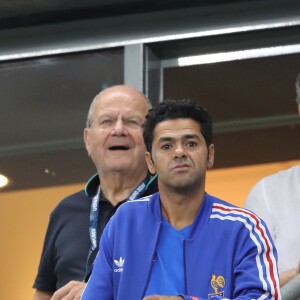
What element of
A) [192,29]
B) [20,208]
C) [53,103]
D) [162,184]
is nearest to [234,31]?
[192,29]

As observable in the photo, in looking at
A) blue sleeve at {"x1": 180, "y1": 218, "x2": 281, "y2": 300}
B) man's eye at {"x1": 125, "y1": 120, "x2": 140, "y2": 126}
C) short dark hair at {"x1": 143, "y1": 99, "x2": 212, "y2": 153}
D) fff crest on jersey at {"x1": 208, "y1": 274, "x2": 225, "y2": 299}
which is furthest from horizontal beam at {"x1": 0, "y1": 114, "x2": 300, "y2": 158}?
fff crest on jersey at {"x1": 208, "y1": 274, "x2": 225, "y2": 299}

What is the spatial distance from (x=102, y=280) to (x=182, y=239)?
0.37 meters

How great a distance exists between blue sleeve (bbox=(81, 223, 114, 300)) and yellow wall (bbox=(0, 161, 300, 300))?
8.02ft

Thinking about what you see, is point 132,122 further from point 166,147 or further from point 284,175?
point 166,147

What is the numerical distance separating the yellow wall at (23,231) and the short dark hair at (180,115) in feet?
7.17

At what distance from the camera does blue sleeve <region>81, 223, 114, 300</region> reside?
4785mm

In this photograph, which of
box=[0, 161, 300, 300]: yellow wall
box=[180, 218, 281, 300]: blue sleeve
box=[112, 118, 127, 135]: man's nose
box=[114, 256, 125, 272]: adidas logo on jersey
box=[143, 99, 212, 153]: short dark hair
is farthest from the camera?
box=[0, 161, 300, 300]: yellow wall

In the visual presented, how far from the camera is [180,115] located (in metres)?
5.00

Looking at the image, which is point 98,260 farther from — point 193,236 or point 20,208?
point 20,208

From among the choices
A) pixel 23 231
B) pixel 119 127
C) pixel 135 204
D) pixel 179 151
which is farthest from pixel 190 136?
pixel 23 231

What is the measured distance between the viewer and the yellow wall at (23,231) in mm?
7387

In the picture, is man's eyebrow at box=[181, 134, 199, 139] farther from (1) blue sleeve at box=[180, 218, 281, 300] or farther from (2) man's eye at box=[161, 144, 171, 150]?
(1) blue sleeve at box=[180, 218, 281, 300]

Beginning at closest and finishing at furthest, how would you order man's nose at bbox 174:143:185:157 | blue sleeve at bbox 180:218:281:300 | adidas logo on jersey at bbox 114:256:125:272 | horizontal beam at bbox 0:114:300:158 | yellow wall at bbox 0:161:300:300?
1. blue sleeve at bbox 180:218:281:300
2. adidas logo on jersey at bbox 114:256:125:272
3. man's nose at bbox 174:143:185:157
4. horizontal beam at bbox 0:114:300:158
5. yellow wall at bbox 0:161:300:300

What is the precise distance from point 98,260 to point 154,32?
290cm
